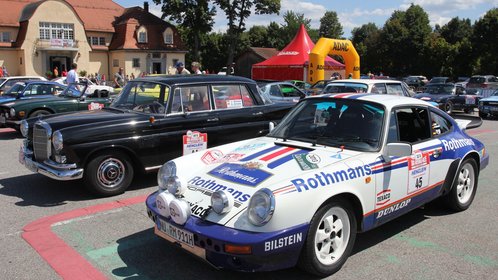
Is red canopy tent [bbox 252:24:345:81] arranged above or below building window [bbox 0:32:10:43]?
below

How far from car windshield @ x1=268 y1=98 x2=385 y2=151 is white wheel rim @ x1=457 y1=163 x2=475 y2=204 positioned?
1.64 m

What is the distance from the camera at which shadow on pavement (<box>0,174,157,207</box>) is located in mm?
5902

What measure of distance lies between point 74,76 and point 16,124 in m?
4.08

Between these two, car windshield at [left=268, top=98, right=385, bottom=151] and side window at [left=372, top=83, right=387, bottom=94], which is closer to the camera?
car windshield at [left=268, top=98, right=385, bottom=151]

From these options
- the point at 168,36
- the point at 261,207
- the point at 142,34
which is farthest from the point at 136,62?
the point at 261,207

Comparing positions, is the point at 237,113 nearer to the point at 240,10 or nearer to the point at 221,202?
the point at 221,202

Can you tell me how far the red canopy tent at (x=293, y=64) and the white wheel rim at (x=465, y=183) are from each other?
23362 millimetres

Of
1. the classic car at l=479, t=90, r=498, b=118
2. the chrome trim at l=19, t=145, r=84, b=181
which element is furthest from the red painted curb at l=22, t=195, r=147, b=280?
the classic car at l=479, t=90, r=498, b=118

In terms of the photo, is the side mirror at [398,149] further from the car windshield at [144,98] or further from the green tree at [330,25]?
the green tree at [330,25]

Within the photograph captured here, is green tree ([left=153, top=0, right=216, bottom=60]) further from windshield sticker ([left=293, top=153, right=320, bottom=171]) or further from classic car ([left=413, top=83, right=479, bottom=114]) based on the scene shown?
windshield sticker ([left=293, top=153, right=320, bottom=171])

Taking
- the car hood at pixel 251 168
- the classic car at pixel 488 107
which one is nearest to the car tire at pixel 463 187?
the car hood at pixel 251 168

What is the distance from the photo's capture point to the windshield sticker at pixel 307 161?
3742mm

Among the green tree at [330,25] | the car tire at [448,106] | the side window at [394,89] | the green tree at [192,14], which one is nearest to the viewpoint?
the side window at [394,89]

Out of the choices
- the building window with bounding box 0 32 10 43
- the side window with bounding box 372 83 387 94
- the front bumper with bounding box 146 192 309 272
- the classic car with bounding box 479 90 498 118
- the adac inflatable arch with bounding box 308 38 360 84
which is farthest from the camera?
the building window with bounding box 0 32 10 43
